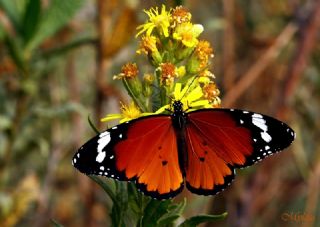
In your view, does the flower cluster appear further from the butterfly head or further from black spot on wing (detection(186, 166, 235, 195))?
black spot on wing (detection(186, 166, 235, 195))

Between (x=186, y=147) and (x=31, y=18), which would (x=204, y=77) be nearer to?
(x=186, y=147)

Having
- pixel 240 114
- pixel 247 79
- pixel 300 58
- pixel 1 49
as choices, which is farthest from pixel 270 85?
pixel 240 114

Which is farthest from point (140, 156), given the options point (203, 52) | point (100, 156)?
point (203, 52)

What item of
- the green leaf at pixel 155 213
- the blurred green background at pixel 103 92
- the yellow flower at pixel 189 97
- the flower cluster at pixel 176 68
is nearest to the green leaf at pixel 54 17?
the blurred green background at pixel 103 92

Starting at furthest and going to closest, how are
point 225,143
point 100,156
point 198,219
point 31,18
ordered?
point 31,18
point 225,143
point 100,156
point 198,219

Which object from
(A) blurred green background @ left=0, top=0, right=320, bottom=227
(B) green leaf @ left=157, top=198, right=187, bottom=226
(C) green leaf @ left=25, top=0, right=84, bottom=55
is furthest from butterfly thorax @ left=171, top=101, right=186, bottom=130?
(C) green leaf @ left=25, top=0, right=84, bottom=55

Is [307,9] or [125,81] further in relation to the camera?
[307,9]

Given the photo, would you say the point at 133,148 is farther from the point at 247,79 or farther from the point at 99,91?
the point at 247,79
